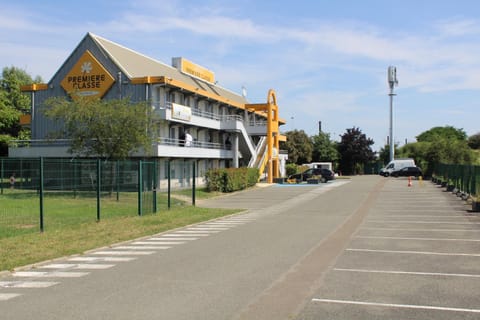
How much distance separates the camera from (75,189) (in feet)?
65.7

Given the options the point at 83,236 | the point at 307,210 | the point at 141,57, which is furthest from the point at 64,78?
the point at 83,236

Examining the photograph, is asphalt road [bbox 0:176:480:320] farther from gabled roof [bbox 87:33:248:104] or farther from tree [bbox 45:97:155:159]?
gabled roof [bbox 87:33:248:104]

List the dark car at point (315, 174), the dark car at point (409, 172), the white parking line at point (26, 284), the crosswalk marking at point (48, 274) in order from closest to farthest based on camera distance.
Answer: the white parking line at point (26, 284), the crosswalk marking at point (48, 274), the dark car at point (315, 174), the dark car at point (409, 172)

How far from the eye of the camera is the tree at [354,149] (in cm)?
8519

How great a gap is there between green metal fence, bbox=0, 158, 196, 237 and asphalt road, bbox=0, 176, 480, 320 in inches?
196

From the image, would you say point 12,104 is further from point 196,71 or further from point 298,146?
point 298,146

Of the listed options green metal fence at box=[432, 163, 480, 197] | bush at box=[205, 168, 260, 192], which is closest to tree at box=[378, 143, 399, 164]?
green metal fence at box=[432, 163, 480, 197]

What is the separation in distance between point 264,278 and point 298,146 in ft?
241

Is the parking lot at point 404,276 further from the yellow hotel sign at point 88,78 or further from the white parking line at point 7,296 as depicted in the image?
the yellow hotel sign at point 88,78

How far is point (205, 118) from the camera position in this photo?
160 feet

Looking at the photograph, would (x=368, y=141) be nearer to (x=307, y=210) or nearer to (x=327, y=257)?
(x=307, y=210)

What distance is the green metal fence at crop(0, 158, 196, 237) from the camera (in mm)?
18344

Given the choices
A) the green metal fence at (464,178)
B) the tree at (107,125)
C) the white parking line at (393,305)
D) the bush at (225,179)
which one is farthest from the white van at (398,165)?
the white parking line at (393,305)

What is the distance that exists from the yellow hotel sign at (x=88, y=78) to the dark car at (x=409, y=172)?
39743 millimetres
